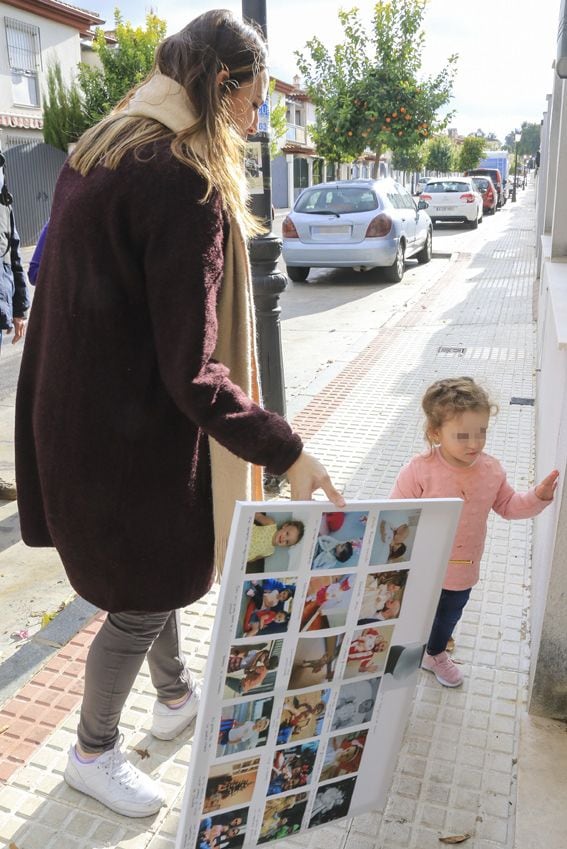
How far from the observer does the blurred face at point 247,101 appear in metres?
1.75

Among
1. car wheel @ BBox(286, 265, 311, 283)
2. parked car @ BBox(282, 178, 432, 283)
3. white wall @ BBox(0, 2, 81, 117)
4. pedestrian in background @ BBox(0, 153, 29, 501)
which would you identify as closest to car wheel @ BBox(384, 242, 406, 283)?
parked car @ BBox(282, 178, 432, 283)

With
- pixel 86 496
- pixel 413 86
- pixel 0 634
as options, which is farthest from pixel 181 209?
pixel 413 86

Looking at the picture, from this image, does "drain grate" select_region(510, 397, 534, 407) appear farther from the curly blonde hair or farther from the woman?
the woman

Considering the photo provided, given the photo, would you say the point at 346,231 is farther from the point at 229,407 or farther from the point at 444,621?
the point at 229,407

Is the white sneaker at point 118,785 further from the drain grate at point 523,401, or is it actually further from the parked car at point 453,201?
the parked car at point 453,201

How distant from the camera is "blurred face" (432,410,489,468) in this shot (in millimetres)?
2361

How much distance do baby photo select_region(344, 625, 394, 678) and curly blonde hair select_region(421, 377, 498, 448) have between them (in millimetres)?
831

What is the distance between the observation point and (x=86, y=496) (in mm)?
1809

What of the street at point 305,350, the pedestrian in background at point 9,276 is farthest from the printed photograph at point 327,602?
the pedestrian in background at point 9,276

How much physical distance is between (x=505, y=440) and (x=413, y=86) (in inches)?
542

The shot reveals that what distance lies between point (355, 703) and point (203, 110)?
1.39 meters

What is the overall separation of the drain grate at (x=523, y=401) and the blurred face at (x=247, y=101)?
4.52 m

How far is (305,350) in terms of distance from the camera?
27.0ft

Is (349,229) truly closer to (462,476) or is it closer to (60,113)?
(462,476)
